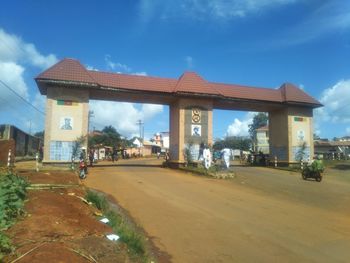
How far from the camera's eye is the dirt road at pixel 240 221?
25.7ft

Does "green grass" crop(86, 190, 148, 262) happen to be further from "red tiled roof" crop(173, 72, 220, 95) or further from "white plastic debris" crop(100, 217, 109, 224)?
"red tiled roof" crop(173, 72, 220, 95)

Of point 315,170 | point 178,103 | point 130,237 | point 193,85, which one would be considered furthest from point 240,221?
point 193,85

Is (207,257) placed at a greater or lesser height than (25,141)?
lesser

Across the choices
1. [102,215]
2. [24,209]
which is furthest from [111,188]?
[24,209]

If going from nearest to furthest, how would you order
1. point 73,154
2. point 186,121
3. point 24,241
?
point 24,241, point 73,154, point 186,121

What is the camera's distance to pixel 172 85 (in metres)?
33.2

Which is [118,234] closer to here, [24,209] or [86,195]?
[24,209]

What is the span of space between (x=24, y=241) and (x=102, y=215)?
366 cm

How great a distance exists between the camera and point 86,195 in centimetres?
1212

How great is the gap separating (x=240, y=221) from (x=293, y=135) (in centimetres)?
2764

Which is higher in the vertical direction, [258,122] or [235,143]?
[258,122]

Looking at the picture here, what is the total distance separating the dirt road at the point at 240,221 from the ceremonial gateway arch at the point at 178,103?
12352 mm

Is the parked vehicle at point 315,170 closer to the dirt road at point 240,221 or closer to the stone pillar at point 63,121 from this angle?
the dirt road at point 240,221

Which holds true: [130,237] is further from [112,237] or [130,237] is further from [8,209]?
[8,209]
